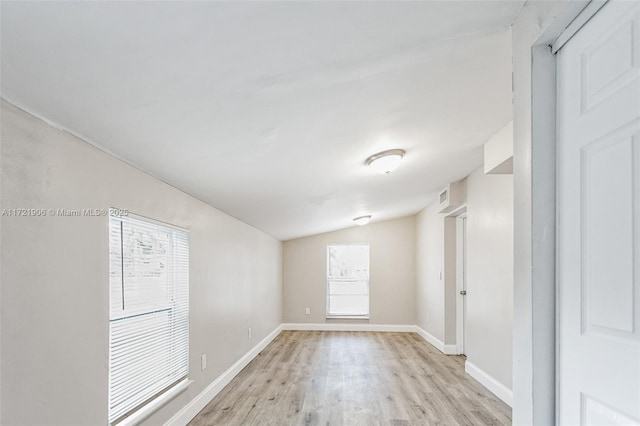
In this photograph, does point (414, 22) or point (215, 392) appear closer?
point (414, 22)

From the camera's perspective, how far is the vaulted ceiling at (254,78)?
1.23 m

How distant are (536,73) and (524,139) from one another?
0.25 metres

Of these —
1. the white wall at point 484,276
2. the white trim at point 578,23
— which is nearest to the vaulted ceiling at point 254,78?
the white trim at point 578,23

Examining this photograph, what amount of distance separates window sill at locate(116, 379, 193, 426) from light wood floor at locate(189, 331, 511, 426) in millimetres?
394

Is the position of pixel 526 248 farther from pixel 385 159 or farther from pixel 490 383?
pixel 490 383

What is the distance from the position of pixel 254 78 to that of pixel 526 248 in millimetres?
1268

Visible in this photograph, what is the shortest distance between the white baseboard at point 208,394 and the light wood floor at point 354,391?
6 cm

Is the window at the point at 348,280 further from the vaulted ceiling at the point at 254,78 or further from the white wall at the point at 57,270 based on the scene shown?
the white wall at the point at 57,270

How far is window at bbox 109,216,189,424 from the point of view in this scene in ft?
7.23

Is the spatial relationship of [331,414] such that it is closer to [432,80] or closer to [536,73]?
[432,80]

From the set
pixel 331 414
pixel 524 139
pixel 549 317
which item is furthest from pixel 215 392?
pixel 524 139

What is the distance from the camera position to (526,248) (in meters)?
1.54

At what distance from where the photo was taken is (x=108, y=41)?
4.08ft

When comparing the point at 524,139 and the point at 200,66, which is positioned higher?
the point at 200,66
